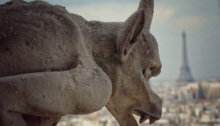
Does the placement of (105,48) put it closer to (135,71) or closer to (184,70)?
(135,71)

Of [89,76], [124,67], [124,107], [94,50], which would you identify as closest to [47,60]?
[89,76]

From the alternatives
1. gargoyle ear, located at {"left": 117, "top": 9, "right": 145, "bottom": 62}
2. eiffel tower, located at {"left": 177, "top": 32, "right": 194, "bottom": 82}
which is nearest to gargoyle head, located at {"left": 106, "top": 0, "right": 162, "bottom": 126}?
gargoyle ear, located at {"left": 117, "top": 9, "right": 145, "bottom": 62}

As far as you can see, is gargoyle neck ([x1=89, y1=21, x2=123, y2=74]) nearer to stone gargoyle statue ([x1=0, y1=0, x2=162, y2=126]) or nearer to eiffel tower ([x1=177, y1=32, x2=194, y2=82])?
stone gargoyle statue ([x1=0, y1=0, x2=162, y2=126])

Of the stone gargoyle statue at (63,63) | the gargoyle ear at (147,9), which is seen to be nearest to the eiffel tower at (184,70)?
the gargoyle ear at (147,9)

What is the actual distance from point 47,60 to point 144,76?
0.63 meters

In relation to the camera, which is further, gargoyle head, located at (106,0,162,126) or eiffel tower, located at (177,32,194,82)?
eiffel tower, located at (177,32,194,82)

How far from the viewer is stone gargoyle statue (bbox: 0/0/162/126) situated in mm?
1324

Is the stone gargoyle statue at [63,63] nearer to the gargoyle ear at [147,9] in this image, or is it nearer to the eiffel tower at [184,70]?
the gargoyle ear at [147,9]

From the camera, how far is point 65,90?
1.39 m

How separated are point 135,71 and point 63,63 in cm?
45

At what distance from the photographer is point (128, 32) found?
1691mm

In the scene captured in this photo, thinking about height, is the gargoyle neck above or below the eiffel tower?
above

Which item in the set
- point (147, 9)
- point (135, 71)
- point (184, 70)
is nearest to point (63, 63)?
point (135, 71)

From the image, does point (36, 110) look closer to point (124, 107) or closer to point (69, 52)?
point (69, 52)
